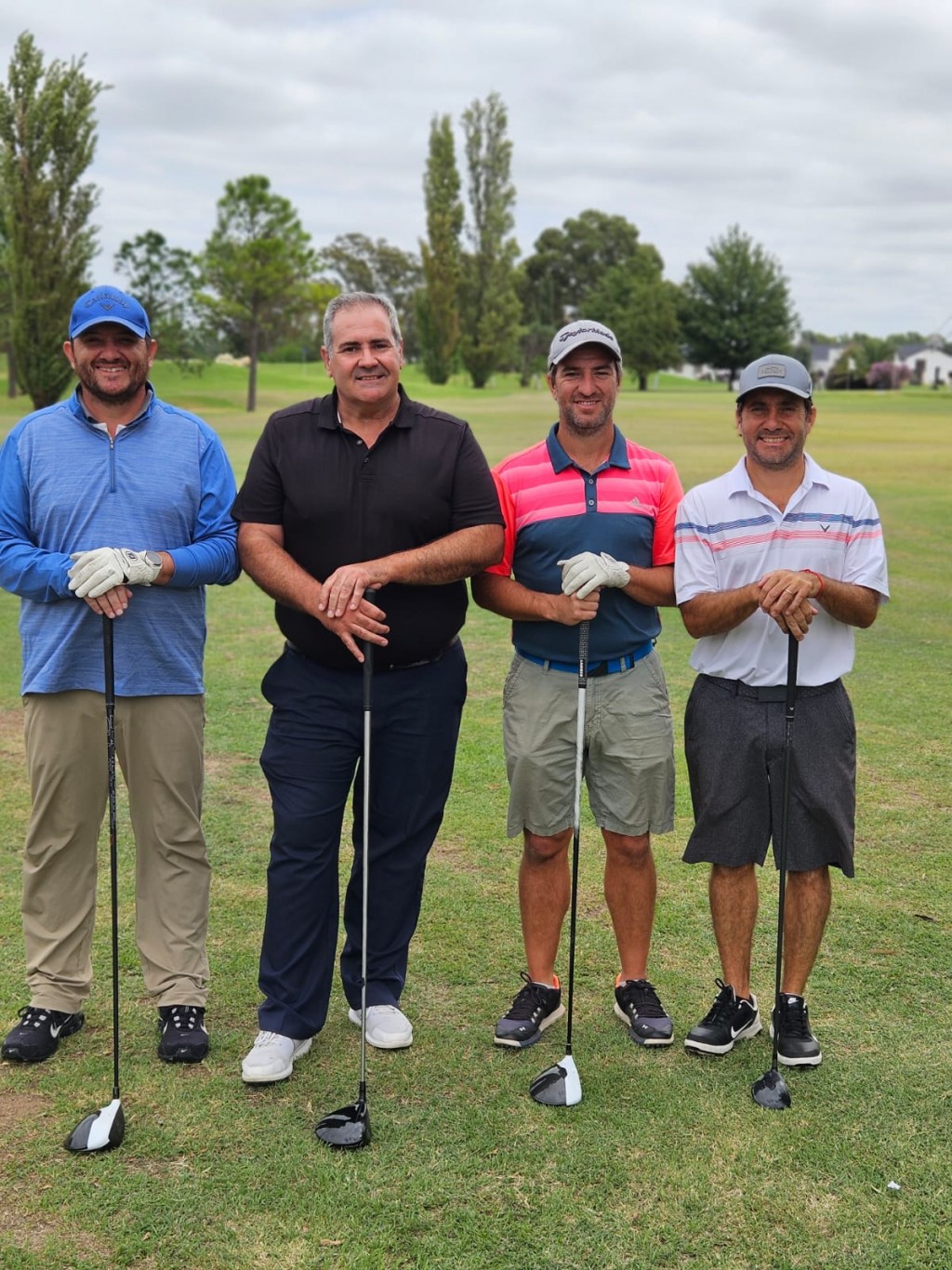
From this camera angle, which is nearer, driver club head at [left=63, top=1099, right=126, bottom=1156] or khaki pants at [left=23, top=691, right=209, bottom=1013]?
driver club head at [left=63, top=1099, right=126, bottom=1156]

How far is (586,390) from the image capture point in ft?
14.0

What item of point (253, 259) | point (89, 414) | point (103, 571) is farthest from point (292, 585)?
point (253, 259)

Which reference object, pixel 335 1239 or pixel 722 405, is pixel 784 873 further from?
pixel 722 405

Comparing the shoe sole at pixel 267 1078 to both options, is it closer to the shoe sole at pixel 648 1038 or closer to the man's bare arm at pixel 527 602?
the shoe sole at pixel 648 1038

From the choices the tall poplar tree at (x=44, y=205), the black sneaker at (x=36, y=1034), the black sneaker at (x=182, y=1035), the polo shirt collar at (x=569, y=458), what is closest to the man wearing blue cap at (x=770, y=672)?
the polo shirt collar at (x=569, y=458)

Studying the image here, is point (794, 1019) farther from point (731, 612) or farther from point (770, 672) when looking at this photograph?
point (731, 612)

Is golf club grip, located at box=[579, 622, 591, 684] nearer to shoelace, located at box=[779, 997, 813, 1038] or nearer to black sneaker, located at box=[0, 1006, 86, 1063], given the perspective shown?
shoelace, located at box=[779, 997, 813, 1038]

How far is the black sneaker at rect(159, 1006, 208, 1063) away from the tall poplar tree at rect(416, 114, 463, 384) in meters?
67.3

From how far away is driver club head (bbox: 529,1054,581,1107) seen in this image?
12.6 feet

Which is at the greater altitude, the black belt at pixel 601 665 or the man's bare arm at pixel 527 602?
the man's bare arm at pixel 527 602

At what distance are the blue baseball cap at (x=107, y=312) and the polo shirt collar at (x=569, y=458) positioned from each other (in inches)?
54.1

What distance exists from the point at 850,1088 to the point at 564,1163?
982 mm

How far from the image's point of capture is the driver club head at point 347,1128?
3617mm

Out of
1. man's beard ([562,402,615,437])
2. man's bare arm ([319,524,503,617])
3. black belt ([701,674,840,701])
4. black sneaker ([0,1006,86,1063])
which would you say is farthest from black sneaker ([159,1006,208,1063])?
man's beard ([562,402,615,437])
